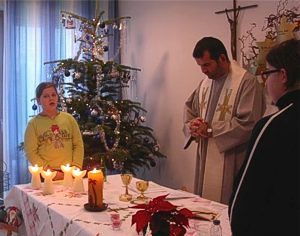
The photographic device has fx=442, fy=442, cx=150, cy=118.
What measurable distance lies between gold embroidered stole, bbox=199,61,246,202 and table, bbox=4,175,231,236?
20.1 inches

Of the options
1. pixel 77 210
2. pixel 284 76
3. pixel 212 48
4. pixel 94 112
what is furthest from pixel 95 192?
pixel 94 112

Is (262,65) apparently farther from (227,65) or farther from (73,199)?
(73,199)

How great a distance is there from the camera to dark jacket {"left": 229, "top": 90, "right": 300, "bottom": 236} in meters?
1.25

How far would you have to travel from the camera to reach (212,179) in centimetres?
→ 286

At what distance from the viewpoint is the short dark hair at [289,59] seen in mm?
1337

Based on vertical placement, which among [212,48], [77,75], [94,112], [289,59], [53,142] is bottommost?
[53,142]

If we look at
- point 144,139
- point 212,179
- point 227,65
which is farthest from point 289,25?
point 144,139

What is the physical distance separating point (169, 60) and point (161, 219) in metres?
3.10

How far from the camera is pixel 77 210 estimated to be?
2027mm

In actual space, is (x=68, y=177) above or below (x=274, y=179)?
below

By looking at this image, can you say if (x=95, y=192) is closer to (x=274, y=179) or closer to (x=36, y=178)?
(x=36, y=178)

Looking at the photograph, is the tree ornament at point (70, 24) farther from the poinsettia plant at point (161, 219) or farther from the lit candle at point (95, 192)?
the poinsettia plant at point (161, 219)

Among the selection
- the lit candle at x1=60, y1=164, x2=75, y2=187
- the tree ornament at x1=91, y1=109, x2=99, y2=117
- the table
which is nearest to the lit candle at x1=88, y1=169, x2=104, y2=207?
the table

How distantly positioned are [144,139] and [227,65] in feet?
4.97
